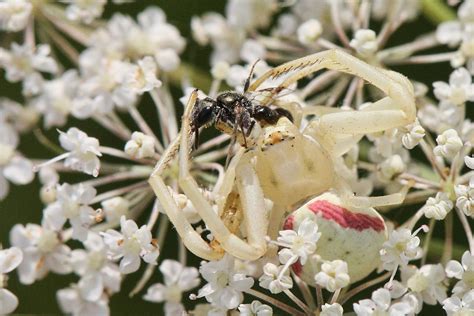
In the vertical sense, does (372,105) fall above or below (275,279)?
above

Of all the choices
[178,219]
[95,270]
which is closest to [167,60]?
[95,270]

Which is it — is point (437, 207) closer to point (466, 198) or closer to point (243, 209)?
point (466, 198)

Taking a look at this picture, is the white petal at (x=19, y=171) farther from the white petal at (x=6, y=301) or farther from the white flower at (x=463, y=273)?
the white flower at (x=463, y=273)

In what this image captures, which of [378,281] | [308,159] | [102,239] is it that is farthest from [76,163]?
[378,281]

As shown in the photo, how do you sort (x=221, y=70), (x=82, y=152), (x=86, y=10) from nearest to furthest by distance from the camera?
(x=82, y=152), (x=221, y=70), (x=86, y=10)

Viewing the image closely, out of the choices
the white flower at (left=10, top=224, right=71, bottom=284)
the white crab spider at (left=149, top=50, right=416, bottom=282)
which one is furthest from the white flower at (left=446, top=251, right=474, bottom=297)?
the white flower at (left=10, top=224, right=71, bottom=284)

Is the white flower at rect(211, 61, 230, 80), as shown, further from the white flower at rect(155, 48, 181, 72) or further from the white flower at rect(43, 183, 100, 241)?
the white flower at rect(43, 183, 100, 241)

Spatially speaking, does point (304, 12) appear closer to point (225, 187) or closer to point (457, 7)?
point (457, 7)

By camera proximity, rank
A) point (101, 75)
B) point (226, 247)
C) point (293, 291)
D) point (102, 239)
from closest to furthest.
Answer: point (226, 247) < point (293, 291) < point (102, 239) < point (101, 75)
